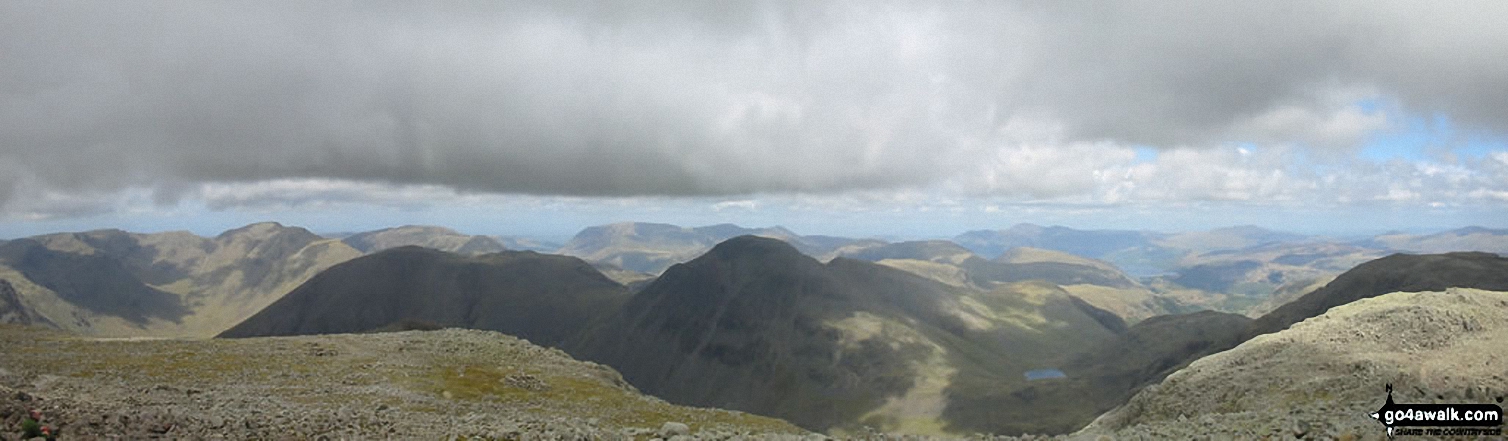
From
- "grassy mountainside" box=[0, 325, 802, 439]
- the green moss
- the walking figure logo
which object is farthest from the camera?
the green moss

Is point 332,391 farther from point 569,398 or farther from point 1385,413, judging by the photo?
point 1385,413

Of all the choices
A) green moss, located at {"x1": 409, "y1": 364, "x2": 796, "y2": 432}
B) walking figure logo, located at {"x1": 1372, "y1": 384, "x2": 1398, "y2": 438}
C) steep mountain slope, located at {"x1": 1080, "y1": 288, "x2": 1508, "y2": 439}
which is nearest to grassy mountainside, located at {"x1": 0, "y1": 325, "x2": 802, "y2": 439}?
green moss, located at {"x1": 409, "y1": 364, "x2": 796, "y2": 432}

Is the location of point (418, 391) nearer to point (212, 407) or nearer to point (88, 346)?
point (212, 407)

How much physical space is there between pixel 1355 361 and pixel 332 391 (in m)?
92.3

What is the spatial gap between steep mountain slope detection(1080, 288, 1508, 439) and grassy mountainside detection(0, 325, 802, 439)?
3845 centimetres

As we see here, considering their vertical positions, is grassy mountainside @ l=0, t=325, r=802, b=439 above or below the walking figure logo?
below

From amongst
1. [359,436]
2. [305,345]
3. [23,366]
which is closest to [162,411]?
[359,436]

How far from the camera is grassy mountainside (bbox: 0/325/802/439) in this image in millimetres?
27703

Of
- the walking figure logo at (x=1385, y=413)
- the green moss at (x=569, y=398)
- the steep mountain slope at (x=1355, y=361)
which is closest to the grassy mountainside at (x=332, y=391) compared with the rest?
the green moss at (x=569, y=398)

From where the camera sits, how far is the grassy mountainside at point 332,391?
27703 mm

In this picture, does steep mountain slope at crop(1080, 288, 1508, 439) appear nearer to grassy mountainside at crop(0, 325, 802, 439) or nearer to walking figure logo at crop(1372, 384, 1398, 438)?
walking figure logo at crop(1372, 384, 1398, 438)

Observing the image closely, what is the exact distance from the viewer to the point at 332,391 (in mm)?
51062

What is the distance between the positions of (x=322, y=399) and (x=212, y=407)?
1151cm

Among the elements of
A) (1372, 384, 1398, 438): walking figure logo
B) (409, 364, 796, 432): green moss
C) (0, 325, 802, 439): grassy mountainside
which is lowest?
(409, 364, 796, 432): green moss
